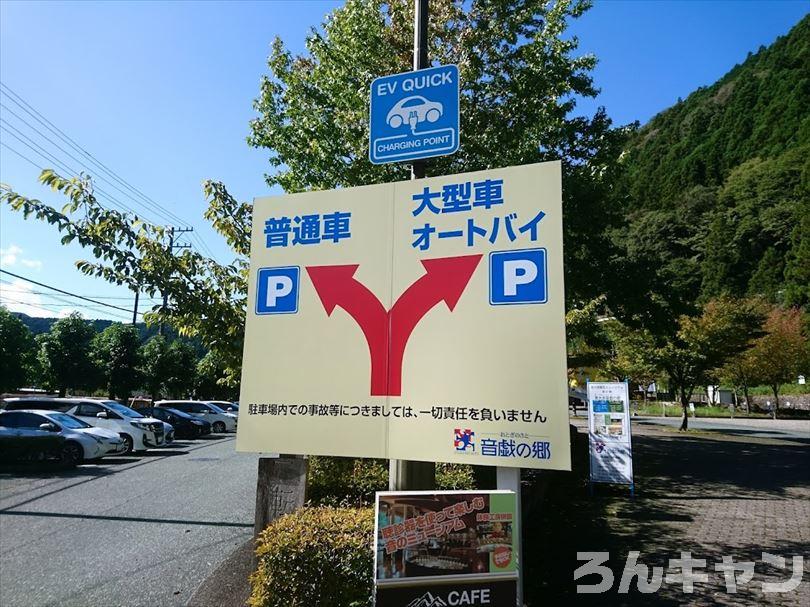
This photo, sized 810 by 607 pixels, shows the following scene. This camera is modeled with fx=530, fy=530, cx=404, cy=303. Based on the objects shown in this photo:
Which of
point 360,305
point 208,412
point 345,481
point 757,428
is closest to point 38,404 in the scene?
point 208,412

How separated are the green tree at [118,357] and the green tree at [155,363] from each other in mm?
1905

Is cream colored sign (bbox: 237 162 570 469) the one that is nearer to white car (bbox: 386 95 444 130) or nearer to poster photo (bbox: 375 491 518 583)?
poster photo (bbox: 375 491 518 583)

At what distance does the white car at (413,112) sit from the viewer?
4.39m

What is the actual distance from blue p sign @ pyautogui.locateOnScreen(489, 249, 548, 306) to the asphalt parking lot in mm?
4124

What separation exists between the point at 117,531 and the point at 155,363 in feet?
89.4

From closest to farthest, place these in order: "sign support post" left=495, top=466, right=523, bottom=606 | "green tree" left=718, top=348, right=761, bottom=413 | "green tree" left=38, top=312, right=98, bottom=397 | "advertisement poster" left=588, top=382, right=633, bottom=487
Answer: "sign support post" left=495, top=466, right=523, bottom=606 < "advertisement poster" left=588, top=382, right=633, bottom=487 < "green tree" left=38, top=312, right=98, bottom=397 < "green tree" left=718, top=348, right=761, bottom=413

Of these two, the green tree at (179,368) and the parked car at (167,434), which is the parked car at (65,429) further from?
the green tree at (179,368)

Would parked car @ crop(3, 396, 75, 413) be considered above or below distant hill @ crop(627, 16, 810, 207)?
below

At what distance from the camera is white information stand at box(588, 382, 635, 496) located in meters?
9.80

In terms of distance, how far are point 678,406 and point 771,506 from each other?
140ft

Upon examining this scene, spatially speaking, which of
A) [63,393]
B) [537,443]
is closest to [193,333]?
[537,443]

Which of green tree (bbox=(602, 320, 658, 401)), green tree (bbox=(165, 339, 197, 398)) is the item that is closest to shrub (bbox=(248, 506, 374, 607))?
green tree (bbox=(602, 320, 658, 401))

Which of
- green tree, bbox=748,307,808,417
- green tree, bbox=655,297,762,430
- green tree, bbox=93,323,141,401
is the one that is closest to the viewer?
green tree, bbox=655,297,762,430

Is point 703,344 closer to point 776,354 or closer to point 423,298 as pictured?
point 776,354
